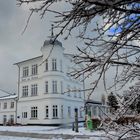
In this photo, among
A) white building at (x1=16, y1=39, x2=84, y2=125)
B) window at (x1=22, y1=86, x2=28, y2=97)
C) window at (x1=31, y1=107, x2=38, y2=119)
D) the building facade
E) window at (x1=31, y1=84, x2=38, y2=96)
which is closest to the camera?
white building at (x1=16, y1=39, x2=84, y2=125)

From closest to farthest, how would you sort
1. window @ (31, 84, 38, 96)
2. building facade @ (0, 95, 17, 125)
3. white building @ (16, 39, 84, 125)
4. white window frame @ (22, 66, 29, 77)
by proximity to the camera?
white building @ (16, 39, 84, 125)
window @ (31, 84, 38, 96)
white window frame @ (22, 66, 29, 77)
building facade @ (0, 95, 17, 125)

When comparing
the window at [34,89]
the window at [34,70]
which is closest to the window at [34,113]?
the window at [34,89]

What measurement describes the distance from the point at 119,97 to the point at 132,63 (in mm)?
400

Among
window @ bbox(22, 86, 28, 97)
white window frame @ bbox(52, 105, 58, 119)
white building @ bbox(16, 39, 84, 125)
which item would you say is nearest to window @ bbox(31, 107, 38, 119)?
white building @ bbox(16, 39, 84, 125)

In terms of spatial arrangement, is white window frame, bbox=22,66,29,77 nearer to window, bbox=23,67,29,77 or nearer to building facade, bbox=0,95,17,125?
window, bbox=23,67,29,77

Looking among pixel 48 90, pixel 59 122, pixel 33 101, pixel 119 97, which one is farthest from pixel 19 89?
pixel 119 97

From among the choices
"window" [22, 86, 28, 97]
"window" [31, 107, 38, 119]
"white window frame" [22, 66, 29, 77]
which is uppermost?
"white window frame" [22, 66, 29, 77]

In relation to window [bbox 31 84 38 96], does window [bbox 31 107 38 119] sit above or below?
below

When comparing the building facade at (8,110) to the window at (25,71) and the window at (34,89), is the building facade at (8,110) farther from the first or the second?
the window at (34,89)

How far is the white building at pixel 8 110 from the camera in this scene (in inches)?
1674

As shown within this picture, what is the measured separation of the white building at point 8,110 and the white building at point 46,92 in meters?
1.72

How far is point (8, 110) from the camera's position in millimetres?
44125

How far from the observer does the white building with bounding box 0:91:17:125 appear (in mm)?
42519

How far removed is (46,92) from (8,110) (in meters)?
10.1
